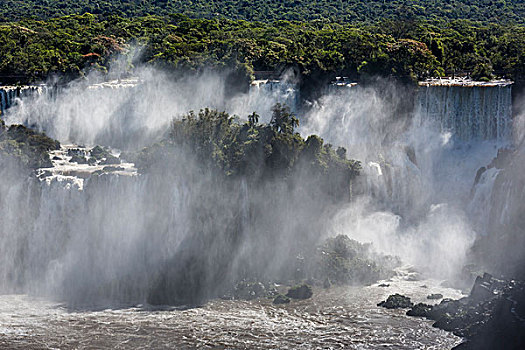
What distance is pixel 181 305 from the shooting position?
4312cm

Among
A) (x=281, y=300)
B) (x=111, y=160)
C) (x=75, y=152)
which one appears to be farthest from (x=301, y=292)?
(x=75, y=152)

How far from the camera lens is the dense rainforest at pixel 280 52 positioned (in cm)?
6100

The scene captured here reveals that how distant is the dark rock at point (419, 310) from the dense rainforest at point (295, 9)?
64.8 m

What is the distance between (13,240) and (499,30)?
154 ft

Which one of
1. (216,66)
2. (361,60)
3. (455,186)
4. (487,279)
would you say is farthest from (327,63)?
(487,279)

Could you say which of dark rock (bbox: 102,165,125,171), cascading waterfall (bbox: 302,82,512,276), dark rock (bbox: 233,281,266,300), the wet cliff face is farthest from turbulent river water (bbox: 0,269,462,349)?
dark rock (bbox: 102,165,125,171)

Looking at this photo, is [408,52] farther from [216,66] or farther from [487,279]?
[487,279]

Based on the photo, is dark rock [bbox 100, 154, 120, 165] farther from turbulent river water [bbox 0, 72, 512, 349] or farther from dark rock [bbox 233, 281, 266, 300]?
dark rock [bbox 233, 281, 266, 300]

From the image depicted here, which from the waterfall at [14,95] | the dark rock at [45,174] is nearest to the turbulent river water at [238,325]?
the dark rock at [45,174]

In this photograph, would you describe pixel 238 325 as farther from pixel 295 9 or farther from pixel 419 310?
pixel 295 9

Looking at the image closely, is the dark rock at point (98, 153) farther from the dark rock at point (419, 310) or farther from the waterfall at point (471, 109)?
the dark rock at point (419, 310)

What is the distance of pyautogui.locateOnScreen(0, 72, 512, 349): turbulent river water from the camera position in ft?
129

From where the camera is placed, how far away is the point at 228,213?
159ft

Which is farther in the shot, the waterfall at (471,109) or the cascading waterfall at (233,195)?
the waterfall at (471,109)
